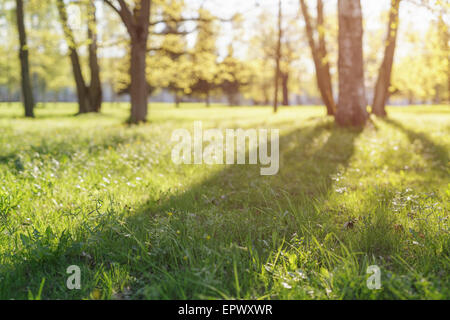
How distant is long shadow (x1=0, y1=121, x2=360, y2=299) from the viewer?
2.33 meters

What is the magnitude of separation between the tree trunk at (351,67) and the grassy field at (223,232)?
15.8ft

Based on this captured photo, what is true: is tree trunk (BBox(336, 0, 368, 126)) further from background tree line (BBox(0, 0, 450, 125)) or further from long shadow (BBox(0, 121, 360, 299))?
long shadow (BBox(0, 121, 360, 299))

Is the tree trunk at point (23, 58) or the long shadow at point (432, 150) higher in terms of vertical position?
the tree trunk at point (23, 58)

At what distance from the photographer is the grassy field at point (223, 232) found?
2.21m

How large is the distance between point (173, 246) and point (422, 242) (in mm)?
2089

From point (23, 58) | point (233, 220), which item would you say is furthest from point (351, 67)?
point (23, 58)

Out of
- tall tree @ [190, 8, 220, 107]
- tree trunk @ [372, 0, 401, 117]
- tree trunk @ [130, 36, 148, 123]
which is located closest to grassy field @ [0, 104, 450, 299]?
tree trunk @ [130, 36, 148, 123]

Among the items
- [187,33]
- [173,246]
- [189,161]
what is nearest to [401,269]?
[173,246]

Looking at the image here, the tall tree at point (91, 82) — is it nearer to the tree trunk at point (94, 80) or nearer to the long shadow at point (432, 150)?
the tree trunk at point (94, 80)

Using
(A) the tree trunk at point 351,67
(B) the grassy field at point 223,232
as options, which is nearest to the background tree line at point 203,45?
(A) the tree trunk at point 351,67

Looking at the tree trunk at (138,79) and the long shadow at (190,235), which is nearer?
the long shadow at (190,235)

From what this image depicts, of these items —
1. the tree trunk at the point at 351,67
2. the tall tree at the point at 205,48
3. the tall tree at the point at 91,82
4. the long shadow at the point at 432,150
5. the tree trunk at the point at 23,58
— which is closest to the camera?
the long shadow at the point at 432,150

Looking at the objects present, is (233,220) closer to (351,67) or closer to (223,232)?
(223,232)

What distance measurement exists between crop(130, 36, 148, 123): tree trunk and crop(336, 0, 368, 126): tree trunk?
859 centimetres
